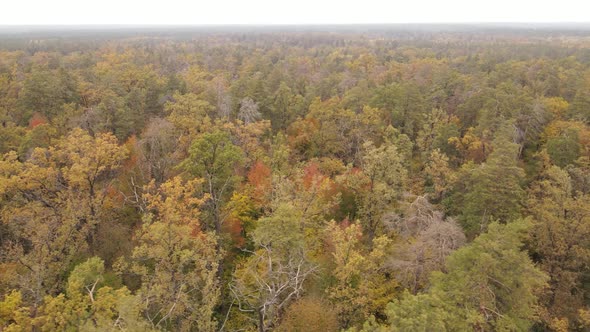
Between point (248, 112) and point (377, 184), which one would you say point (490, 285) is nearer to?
point (377, 184)

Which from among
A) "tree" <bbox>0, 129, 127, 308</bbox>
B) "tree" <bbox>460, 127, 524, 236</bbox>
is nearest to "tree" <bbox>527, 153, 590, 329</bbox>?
"tree" <bbox>460, 127, 524, 236</bbox>

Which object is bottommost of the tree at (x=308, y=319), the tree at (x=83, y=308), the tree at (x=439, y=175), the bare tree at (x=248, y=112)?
the tree at (x=308, y=319)

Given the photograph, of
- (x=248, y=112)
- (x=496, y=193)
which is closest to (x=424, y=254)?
(x=496, y=193)

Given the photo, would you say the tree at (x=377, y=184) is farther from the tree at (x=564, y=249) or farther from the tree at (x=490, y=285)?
the tree at (x=564, y=249)

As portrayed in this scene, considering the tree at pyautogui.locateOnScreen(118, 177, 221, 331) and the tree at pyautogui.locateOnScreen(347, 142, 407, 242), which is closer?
the tree at pyautogui.locateOnScreen(118, 177, 221, 331)

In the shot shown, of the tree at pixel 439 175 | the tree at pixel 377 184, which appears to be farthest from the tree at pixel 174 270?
the tree at pixel 439 175

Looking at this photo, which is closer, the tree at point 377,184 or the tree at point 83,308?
the tree at point 83,308

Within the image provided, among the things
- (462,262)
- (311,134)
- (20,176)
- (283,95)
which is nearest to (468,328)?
(462,262)

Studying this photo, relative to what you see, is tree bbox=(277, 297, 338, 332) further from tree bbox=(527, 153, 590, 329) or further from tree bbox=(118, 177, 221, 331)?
tree bbox=(527, 153, 590, 329)

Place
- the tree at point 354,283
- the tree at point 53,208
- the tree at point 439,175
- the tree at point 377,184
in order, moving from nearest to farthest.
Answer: the tree at point 354,283, the tree at point 53,208, the tree at point 377,184, the tree at point 439,175
